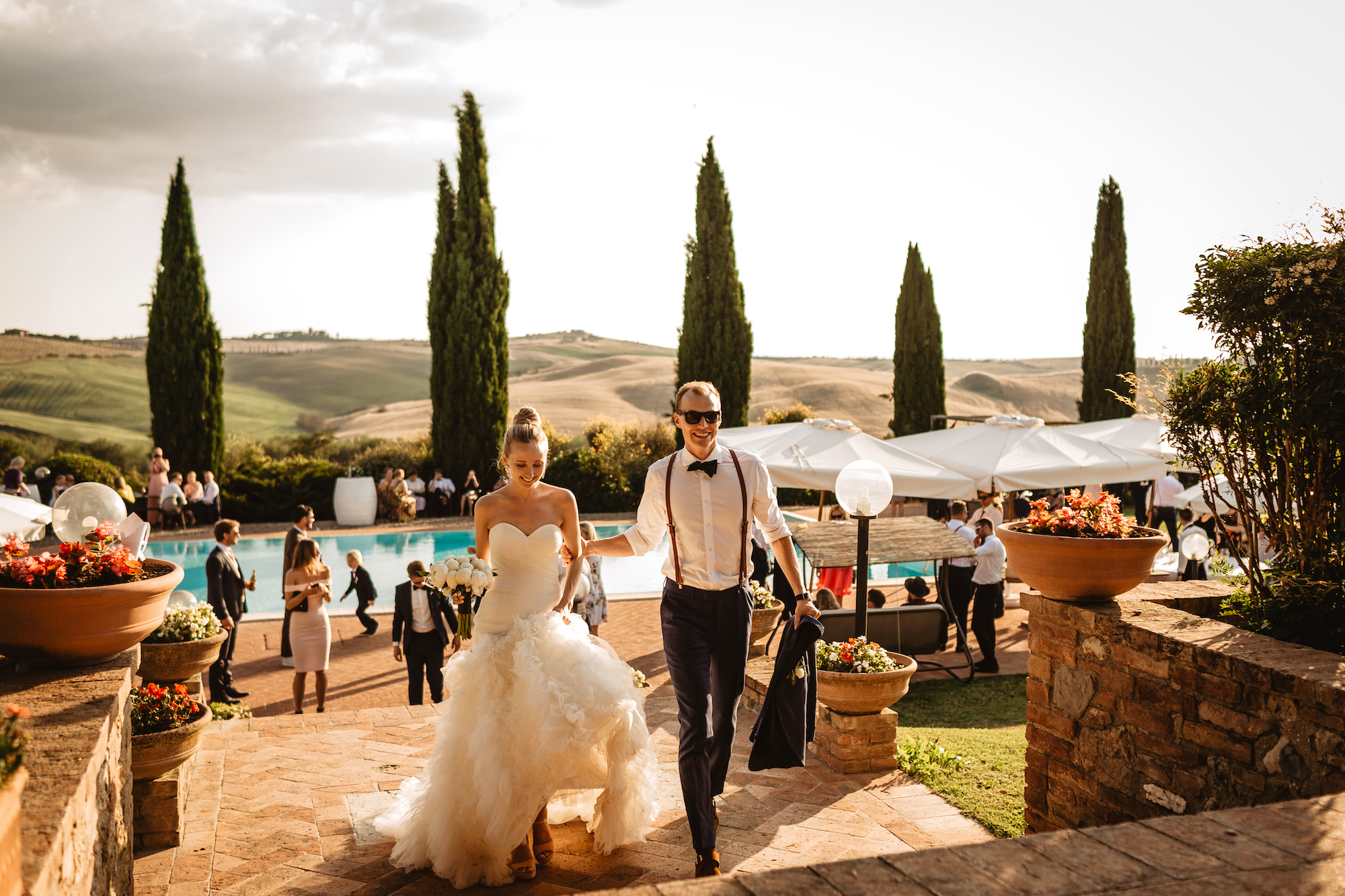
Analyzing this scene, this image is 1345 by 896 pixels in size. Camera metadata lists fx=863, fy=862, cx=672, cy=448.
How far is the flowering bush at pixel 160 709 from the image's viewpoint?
4.18 metres

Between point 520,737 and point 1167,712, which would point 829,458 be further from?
point 520,737

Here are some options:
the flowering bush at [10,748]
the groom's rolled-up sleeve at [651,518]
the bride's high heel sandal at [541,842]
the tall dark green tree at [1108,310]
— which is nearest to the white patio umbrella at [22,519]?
the bride's high heel sandal at [541,842]

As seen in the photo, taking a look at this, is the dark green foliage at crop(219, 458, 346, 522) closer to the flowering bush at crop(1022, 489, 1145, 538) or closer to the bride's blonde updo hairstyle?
the bride's blonde updo hairstyle

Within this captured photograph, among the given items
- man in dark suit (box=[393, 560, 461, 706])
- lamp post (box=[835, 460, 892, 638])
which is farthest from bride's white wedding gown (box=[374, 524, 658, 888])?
man in dark suit (box=[393, 560, 461, 706])

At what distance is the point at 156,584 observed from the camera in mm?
3057

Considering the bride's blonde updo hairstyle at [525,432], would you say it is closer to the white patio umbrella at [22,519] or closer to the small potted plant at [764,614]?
the small potted plant at [764,614]

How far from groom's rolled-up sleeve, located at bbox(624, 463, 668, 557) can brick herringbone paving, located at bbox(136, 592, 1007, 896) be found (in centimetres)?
110

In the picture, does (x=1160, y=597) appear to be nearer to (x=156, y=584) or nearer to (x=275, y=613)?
(x=156, y=584)

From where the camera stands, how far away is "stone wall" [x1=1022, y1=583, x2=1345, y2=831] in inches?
120

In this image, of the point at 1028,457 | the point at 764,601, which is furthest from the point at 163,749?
the point at 1028,457

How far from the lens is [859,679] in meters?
5.05

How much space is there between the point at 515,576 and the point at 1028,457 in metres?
11.4

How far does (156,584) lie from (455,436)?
21758 millimetres

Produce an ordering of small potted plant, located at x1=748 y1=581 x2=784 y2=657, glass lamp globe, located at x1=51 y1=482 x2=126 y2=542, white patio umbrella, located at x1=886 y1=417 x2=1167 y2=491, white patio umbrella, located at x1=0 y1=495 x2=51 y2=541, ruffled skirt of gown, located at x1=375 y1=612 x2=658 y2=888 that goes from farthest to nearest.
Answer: white patio umbrella, located at x1=886 y1=417 x2=1167 y2=491 < small potted plant, located at x1=748 y1=581 x2=784 y2=657 < white patio umbrella, located at x1=0 y1=495 x2=51 y2=541 < glass lamp globe, located at x1=51 y1=482 x2=126 y2=542 < ruffled skirt of gown, located at x1=375 y1=612 x2=658 y2=888
